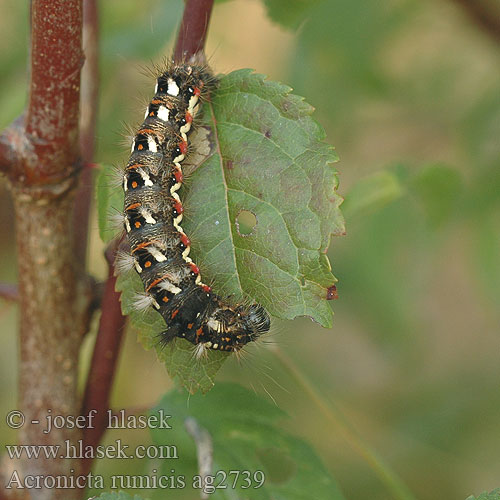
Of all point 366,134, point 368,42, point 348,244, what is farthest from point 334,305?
point 368,42

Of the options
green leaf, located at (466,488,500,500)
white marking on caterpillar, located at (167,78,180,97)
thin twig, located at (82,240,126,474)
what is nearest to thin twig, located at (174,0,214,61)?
white marking on caterpillar, located at (167,78,180,97)

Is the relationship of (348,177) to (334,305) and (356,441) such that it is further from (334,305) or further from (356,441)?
(356,441)

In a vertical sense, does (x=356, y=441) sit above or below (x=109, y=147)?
below

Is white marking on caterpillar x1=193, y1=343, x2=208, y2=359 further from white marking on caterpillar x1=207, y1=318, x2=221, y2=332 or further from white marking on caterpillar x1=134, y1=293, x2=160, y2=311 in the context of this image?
white marking on caterpillar x1=134, y1=293, x2=160, y2=311

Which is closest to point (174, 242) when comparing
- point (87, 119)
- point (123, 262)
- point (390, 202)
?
point (123, 262)

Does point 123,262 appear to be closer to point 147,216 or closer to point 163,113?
point 147,216
